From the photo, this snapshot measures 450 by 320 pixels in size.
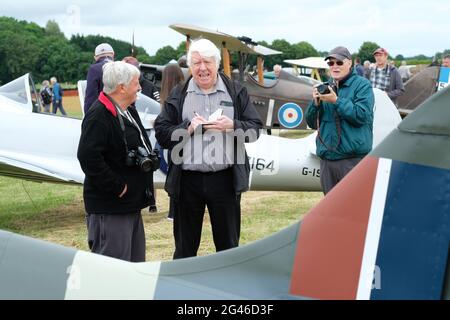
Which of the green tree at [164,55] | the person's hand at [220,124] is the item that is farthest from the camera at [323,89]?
the green tree at [164,55]

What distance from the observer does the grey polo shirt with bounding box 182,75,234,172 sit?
3.77 m

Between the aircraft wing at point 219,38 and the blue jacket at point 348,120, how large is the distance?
9.78 meters

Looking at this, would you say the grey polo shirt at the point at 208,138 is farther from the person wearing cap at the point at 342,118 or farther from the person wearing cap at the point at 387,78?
the person wearing cap at the point at 387,78

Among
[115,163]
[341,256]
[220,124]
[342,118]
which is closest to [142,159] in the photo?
[115,163]

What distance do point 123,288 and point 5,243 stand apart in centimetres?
45

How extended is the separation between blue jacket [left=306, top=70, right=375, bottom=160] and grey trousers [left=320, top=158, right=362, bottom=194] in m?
0.04

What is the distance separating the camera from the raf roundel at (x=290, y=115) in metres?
16.2

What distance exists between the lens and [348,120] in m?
4.51

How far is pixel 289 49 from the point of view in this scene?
242ft

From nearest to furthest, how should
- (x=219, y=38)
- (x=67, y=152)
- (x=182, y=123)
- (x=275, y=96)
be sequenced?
(x=182, y=123) → (x=67, y=152) → (x=219, y=38) → (x=275, y=96)

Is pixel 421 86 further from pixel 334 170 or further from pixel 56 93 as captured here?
pixel 56 93

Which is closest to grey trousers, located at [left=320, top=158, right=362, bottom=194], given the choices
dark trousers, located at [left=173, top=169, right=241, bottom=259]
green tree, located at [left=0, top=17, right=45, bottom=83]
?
dark trousers, located at [left=173, top=169, right=241, bottom=259]

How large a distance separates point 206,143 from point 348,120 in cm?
123

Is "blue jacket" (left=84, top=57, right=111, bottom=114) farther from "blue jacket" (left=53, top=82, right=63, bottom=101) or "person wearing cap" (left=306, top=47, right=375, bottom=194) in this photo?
"blue jacket" (left=53, top=82, right=63, bottom=101)
